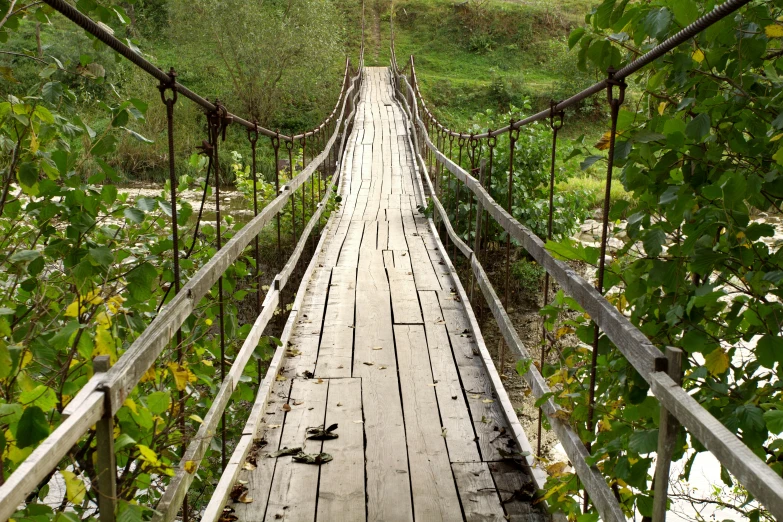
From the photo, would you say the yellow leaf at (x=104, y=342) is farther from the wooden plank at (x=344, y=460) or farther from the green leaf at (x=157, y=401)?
the wooden plank at (x=344, y=460)

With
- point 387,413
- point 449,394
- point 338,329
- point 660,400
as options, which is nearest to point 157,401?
point 660,400

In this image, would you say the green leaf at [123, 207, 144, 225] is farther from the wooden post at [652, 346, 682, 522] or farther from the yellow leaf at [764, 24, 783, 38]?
the yellow leaf at [764, 24, 783, 38]

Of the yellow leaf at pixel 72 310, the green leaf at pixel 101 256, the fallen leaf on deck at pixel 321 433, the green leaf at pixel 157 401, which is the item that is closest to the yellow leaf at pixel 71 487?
the green leaf at pixel 157 401

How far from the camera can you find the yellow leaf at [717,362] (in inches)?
56.8

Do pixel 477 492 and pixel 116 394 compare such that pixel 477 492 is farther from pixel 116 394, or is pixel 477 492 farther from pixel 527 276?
pixel 527 276

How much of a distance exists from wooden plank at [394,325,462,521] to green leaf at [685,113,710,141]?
1300 millimetres

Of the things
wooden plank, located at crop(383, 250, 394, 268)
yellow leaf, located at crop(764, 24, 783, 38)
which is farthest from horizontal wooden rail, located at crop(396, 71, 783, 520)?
wooden plank, located at crop(383, 250, 394, 268)

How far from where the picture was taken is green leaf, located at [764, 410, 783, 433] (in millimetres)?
1200

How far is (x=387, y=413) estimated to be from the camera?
288 centimetres

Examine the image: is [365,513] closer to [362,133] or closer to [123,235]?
[123,235]

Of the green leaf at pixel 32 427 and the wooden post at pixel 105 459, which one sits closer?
the green leaf at pixel 32 427

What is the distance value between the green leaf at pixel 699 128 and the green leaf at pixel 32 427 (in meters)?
1.25

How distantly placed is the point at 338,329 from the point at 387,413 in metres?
1.04

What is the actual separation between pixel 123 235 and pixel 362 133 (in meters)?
11.1
